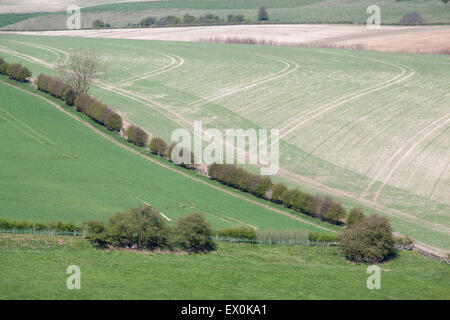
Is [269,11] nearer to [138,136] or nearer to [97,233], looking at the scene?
[138,136]

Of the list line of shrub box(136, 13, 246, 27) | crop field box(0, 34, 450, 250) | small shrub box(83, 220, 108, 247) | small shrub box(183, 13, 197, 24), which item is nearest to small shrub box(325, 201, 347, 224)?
crop field box(0, 34, 450, 250)

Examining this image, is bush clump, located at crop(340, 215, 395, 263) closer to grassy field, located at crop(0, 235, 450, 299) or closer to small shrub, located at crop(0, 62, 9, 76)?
grassy field, located at crop(0, 235, 450, 299)

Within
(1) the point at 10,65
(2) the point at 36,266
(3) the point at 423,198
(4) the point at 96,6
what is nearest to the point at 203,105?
(1) the point at 10,65

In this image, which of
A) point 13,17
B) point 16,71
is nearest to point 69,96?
point 16,71

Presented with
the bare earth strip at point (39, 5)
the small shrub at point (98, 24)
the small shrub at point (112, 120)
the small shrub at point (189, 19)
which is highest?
the bare earth strip at point (39, 5)

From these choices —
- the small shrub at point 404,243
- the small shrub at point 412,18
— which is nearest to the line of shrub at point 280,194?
the small shrub at point 404,243

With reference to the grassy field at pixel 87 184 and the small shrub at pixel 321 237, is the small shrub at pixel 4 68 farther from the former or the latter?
the small shrub at pixel 321 237
